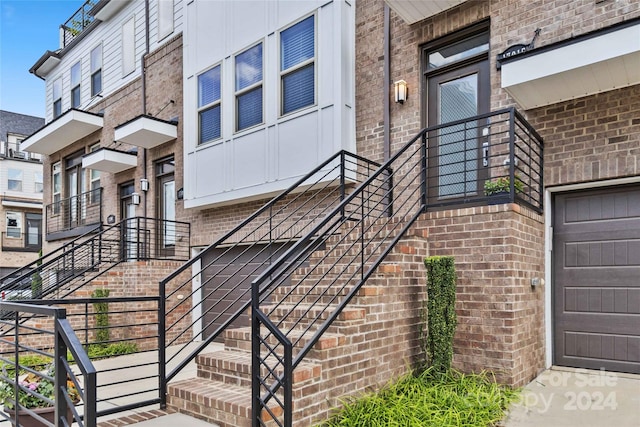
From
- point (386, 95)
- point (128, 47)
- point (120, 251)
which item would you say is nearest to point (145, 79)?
point (128, 47)

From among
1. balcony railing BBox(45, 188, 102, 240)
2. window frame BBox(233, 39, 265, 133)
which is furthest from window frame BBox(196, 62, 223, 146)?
balcony railing BBox(45, 188, 102, 240)

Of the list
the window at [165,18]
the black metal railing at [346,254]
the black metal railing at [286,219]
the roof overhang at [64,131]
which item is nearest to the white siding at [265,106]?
the black metal railing at [286,219]

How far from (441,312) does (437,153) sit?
2627 millimetres

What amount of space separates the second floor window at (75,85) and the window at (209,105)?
6.86 metres

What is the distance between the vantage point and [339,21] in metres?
6.82

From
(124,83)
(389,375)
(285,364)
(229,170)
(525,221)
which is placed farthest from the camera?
(124,83)

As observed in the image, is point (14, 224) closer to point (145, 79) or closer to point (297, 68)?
point (145, 79)

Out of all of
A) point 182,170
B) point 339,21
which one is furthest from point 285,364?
point 182,170

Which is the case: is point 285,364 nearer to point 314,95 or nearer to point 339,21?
point 314,95

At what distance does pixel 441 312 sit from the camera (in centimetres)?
457

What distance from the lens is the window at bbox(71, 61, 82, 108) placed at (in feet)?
46.0

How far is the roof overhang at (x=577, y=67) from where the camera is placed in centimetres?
418

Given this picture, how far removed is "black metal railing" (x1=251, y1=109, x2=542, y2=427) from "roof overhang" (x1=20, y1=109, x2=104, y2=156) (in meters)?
8.61

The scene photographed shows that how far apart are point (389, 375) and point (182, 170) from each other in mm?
6910
